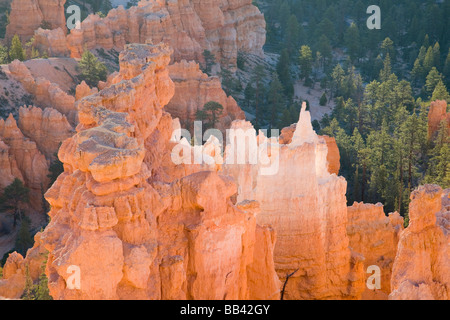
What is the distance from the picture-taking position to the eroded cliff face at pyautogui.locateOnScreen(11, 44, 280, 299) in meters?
10.6

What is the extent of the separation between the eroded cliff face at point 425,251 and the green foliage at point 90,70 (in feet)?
105

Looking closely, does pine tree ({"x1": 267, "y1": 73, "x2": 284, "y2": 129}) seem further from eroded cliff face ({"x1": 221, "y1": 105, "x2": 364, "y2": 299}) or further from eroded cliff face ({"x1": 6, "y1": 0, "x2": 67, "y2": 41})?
eroded cliff face ({"x1": 221, "y1": 105, "x2": 364, "y2": 299})

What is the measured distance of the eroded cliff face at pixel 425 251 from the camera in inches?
496

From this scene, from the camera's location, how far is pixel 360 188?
111 feet

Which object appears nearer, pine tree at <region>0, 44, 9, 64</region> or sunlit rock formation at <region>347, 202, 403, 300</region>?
sunlit rock formation at <region>347, 202, 403, 300</region>

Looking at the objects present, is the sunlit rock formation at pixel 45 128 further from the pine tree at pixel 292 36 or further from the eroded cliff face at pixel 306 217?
the pine tree at pixel 292 36

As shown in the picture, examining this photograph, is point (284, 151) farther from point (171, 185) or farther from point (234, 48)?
point (234, 48)

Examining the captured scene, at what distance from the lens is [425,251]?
42.0 feet

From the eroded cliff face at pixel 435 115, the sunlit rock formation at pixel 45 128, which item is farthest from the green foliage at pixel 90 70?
the eroded cliff face at pixel 435 115

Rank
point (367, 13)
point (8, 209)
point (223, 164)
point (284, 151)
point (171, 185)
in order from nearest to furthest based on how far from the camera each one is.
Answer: point (171, 185), point (284, 151), point (223, 164), point (8, 209), point (367, 13)

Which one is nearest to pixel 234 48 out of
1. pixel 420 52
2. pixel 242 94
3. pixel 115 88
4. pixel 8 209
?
pixel 242 94

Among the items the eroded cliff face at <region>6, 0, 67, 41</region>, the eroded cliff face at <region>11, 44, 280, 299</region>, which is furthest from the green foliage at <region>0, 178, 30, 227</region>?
the eroded cliff face at <region>6, 0, 67, 41</region>

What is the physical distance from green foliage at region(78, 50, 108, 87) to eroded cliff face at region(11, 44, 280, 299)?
28119 millimetres

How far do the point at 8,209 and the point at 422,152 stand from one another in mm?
21325
